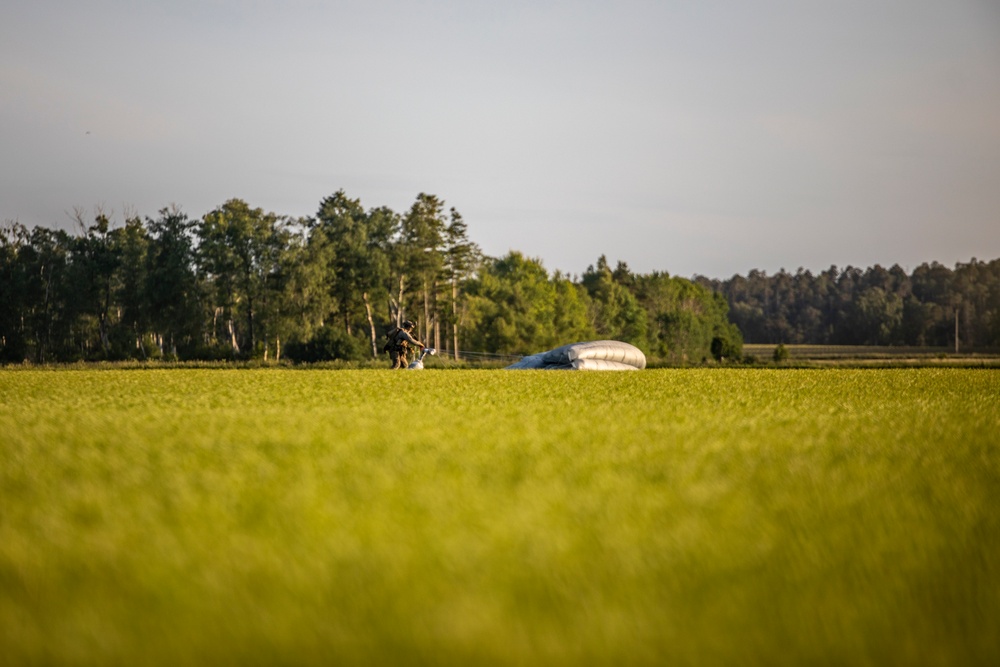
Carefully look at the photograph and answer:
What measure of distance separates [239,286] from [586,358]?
3221 centimetres

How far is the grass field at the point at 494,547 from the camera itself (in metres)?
3.05

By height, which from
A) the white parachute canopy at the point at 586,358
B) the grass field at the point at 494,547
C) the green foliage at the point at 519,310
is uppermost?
the green foliage at the point at 519,310

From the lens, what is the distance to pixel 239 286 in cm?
5947

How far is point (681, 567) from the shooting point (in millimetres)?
3818

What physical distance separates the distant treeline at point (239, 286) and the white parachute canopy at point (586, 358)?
1514 cm

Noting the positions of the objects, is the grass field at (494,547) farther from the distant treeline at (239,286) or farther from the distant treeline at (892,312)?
the distant treeline at (892,312)

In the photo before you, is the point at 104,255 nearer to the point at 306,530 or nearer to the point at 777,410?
the point at 777,410

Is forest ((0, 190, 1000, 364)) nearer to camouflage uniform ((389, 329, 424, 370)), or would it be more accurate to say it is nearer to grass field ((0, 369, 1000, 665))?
camouflage uniform ((389, 329, 424, 370))

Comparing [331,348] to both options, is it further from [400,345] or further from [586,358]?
[400,345]

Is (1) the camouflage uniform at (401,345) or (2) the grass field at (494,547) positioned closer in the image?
(2) the grass field at (494,547)

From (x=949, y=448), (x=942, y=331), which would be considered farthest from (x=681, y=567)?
(x=942, y=331)

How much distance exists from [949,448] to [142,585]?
21.7 ft

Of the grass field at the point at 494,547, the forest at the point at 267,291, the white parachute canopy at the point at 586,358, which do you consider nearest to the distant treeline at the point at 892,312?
the forest at the point at 267,291

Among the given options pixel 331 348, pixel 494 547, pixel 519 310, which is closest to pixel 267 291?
pixel 331 348
